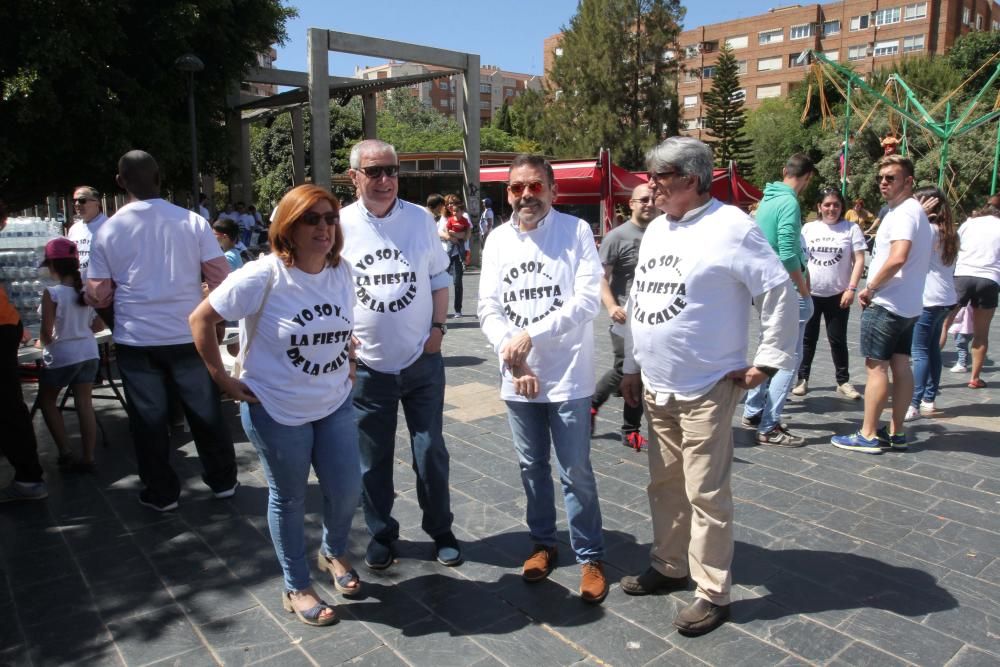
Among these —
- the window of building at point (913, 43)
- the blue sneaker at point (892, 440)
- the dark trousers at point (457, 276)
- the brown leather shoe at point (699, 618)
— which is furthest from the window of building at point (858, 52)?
the brown leather shoe at point (699, 618)

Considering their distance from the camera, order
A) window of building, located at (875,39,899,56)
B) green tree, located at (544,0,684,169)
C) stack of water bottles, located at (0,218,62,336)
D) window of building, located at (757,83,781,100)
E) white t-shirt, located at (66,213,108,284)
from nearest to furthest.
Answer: white t-shirt, located at (66,213,108,284) → stack of water bottles, located at (0,218,62,336) → green tree, located at (544,0,684,169) → window of building, located at (875,39,899,56) → window of building, located at (757,83,781,100)

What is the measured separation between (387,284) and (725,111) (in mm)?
52782

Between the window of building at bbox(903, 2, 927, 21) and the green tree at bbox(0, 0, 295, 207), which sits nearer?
the green tree at bbox(0, 0, 295, 207)

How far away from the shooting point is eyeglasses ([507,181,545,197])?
3.08m

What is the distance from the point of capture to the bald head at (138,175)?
394cm

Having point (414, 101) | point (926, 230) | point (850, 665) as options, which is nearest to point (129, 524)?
point (850, 665)

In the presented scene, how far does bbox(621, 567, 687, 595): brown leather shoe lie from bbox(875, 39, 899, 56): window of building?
8235cm

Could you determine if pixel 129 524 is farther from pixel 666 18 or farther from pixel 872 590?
pixel 666 18

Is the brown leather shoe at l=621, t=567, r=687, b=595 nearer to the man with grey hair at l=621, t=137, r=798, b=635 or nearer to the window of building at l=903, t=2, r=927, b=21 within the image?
the man with grey hair at l=621, t=137, r=798, b=635

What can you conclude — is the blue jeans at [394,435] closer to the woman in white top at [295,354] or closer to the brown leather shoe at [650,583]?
the woman in white top at [295,354]

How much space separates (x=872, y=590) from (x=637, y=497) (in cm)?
137

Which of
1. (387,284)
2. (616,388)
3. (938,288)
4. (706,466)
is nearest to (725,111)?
(938,288)

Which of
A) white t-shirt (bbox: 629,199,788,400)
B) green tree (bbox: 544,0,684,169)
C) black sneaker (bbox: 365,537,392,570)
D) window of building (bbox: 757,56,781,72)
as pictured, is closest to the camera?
white t-shirt (bbox: 629,199,788,400)

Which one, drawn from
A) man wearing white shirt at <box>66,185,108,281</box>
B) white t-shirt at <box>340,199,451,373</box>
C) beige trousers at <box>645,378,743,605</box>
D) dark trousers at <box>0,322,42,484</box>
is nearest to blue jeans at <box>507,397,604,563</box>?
beige trousers at <box>645,378,743,605</box>
